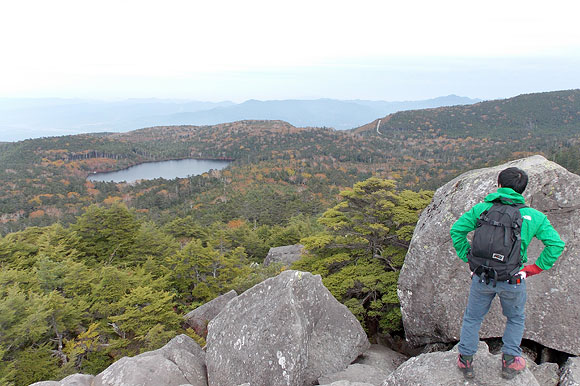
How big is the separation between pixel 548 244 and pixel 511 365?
207 centimetres

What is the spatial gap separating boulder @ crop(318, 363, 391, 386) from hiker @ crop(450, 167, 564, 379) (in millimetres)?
3098

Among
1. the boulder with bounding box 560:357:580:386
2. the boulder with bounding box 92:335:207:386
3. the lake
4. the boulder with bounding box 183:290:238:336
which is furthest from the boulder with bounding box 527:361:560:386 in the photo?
the lake

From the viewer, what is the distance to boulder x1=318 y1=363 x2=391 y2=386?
24.4ft

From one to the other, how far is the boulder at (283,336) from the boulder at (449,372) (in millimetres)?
2364

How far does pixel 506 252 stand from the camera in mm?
4348

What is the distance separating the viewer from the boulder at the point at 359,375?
7438 mm

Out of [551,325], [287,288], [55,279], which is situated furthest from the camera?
[55,279]

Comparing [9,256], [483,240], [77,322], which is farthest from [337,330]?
[9,256]

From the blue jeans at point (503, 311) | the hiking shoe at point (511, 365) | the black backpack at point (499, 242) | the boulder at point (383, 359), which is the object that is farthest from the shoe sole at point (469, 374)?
the boulder at point (383, 359)

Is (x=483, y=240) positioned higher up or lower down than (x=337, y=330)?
higher up

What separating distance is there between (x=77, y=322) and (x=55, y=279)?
287 centimetres

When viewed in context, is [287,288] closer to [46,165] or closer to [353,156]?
[353,156]

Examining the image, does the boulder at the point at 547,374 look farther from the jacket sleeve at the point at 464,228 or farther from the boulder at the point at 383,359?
the boulder at the point at 383,359

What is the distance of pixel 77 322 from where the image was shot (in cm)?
1189
